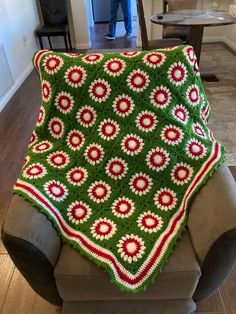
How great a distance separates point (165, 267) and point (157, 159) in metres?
0.44

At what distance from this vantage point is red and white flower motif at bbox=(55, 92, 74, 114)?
1195 mm

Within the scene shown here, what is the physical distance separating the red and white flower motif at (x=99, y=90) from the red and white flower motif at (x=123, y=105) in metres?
0.05

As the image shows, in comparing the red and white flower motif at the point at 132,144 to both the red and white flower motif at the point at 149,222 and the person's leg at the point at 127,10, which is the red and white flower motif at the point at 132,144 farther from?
the person's leg at the point at 127,10

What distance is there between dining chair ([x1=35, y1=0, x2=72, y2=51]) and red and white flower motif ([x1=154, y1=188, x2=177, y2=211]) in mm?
3358

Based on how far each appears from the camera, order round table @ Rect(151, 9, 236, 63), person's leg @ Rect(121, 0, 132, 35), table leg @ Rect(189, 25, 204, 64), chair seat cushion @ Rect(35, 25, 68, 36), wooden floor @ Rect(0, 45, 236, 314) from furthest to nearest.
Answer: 1. person's leg @ Rect(121, 0, 132, 35)
2. chair seat cushion @ Rect(35, 25, 68, 36)
3. table leg @ Rect(189, 25, 204, 64)
4. round table @ Rect(151, 9, 236, 63)
5. wooden floor @ Rect(0, 45, 236, 314)

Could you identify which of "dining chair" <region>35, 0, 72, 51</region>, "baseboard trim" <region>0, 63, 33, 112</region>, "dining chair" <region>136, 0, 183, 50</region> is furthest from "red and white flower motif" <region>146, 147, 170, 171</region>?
"dining chair" <region>35, 0, 72, 51</region>

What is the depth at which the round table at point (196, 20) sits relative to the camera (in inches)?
98.7

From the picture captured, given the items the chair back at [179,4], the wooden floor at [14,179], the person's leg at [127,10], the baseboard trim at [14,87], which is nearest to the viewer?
the wooden floor at [14,179]

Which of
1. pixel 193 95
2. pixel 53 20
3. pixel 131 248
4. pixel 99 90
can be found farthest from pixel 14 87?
pixel 131 248

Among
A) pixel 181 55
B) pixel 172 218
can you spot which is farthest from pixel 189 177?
pixel 181 55

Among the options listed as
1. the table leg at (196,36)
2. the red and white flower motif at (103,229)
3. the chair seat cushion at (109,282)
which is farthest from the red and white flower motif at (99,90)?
the table leg at (196,36)

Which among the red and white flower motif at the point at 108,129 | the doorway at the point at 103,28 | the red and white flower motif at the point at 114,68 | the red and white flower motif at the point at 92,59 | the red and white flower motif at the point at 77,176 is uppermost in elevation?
the red and white flower motif at the point at 92,59

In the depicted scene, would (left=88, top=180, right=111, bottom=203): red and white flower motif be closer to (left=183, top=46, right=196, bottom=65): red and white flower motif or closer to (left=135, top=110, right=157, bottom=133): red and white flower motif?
(left=135, top=110, right=157, bottom=133): red and white flower motif

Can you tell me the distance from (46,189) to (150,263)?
0.47 meters
